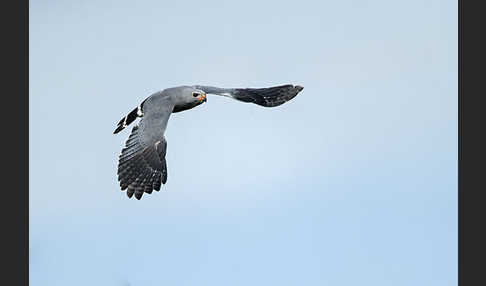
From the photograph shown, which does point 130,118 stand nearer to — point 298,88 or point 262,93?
point 262,93

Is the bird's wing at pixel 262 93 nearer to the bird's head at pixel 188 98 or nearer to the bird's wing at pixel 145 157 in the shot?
the bird's head at pixel 188 98

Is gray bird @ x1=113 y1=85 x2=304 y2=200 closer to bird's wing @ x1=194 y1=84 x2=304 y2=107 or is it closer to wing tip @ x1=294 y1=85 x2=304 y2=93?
bird's wing @ x1=194 y1=84 x2=304 y2=107

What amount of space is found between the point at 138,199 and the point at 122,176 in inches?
37.9

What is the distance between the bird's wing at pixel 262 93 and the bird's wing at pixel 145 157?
Answer: 3.02 m

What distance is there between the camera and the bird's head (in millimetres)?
42625

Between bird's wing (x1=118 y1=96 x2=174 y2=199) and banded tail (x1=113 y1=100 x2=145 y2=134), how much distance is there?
A: 1.71 m

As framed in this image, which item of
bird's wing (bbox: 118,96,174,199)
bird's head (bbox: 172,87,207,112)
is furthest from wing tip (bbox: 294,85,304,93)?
bird's wing (bbox: 118,96,174,199)

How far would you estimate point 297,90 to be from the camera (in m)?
46.1

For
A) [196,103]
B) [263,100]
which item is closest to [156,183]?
[196,103]

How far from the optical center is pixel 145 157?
40.8 metres

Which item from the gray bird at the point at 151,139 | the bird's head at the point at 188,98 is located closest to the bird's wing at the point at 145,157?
the gray bird at the point at 151,139

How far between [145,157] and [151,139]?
1.95 ft

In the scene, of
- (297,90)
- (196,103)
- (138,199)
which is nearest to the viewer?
(138,199)

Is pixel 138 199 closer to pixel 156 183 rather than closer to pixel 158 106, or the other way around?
pixel 156 183
